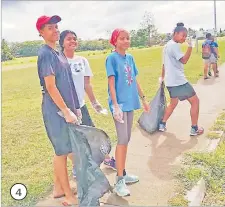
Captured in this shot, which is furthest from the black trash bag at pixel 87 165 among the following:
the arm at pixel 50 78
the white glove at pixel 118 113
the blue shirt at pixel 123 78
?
the blue shirt at pixel 123 78

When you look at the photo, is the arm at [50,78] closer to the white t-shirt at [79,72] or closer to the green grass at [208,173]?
the white t-shirt at [79,72]

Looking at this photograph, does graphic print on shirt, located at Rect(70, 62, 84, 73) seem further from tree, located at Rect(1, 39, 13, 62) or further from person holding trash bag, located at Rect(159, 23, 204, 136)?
person holding trash bag, located at Rect(159, 23, 204, 136)

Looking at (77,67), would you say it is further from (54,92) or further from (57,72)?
(54,92)

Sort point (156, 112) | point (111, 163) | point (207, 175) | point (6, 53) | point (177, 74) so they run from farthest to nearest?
point (156, 112) → point (177, 74) → point (6, 53) → point (111, 163) → point (207, 175)

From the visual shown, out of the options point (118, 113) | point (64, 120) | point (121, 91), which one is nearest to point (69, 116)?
point (64, 120)

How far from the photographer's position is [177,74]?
13.4 ft

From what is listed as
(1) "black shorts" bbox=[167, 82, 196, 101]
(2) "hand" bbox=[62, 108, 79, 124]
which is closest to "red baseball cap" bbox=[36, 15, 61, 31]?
(2) "hand" bbox=[62, 108, 79, 124]

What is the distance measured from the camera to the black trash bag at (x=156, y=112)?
4.36 m

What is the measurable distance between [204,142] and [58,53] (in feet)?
7.02

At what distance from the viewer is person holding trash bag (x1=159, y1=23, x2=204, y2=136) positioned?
3.88 meters

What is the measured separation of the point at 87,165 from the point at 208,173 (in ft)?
3.87

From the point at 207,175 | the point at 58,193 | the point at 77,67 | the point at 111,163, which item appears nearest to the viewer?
the point at 58,193

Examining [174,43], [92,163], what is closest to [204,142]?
[174,43]

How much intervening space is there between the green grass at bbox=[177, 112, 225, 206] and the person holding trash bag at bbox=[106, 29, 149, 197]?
515 mm
